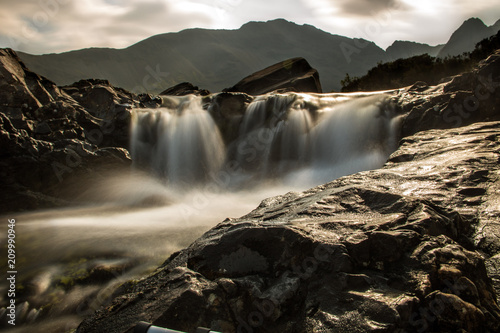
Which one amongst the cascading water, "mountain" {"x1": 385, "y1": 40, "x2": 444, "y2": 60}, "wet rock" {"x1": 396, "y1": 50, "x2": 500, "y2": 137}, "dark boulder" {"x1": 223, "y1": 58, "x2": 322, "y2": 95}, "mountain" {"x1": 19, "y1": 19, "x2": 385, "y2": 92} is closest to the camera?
"wet rock" {"x1": 396, "y1": 50, "x2": 500, "y2": 137}

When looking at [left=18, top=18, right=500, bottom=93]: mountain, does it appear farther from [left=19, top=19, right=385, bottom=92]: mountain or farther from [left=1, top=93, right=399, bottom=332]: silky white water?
[left=1, top=93, right=399, bottom=332]: silky white water

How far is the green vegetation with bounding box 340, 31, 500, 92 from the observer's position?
17934 millimetres

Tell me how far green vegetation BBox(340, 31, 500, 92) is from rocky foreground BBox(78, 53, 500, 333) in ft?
57.7

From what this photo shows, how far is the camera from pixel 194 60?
165 meters

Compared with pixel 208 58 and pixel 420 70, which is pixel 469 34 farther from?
pixel 420 70

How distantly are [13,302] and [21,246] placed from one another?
2.35 m

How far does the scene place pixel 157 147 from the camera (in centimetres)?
1445

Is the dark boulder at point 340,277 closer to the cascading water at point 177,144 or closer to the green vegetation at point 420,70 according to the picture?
the cascading water at point 177,144

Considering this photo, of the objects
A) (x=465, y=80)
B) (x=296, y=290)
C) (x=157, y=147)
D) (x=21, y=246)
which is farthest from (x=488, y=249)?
(x=157, y=147)

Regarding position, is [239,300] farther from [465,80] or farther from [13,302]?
Result: [465,80]

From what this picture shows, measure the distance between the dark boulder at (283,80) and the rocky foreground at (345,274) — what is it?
18.9 meters

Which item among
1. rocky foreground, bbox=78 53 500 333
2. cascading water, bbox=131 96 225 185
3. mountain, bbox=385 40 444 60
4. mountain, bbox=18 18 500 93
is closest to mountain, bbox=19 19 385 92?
mountain, bbox=18 18 500 93

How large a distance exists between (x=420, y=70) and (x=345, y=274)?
22285mm

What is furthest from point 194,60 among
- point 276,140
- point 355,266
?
point 355,266
